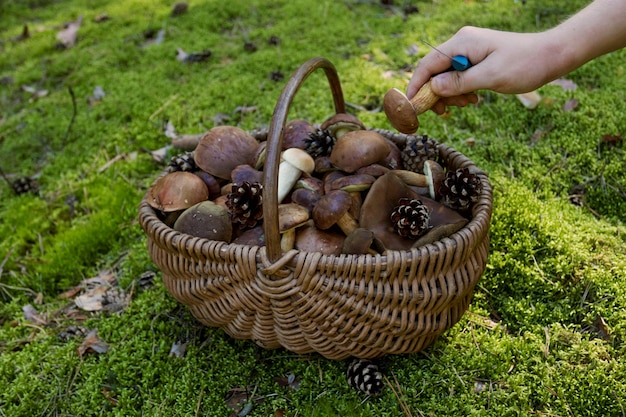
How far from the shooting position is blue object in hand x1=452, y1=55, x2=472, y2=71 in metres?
1.76

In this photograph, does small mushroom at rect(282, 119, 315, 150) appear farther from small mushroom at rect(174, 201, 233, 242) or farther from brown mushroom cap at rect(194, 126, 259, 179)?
small mushroom at rect(174, 201, 233, 242)

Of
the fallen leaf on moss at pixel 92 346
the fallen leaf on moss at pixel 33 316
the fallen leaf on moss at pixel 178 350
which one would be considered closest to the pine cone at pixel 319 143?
the fallen leaf on moss at pixel 178 350

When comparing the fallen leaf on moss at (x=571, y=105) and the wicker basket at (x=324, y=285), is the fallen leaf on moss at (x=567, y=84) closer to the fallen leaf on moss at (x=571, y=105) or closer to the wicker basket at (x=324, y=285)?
the fallen leaf on moss at (x=571, y=105)

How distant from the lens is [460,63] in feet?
5.79

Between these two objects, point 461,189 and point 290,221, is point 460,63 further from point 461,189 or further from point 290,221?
point 290,221

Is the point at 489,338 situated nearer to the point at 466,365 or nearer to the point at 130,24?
the point at 466,365

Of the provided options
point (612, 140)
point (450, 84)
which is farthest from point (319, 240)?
point (612, 140)

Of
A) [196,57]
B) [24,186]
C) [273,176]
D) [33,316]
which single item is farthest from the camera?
[196,57]

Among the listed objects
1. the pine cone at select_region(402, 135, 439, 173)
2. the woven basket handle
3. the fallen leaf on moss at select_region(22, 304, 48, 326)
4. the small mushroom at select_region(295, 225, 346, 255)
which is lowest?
the fallen leaf on moss at select_region(22, 304, 48, 326)

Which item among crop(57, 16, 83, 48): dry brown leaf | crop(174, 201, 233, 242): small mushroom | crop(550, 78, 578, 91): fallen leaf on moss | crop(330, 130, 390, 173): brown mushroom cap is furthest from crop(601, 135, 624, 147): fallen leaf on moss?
crop(57, 16, 83, 48): dry brown leaf

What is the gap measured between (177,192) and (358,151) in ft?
2.44

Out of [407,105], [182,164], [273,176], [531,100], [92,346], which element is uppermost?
[407,105]

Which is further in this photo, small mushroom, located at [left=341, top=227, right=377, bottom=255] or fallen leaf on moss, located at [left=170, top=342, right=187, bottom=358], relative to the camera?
fallen leaf on moss, located at [left=170, top=342, right=187, bottom=358]

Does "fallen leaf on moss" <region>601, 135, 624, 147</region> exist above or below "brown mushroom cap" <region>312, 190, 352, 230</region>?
below
